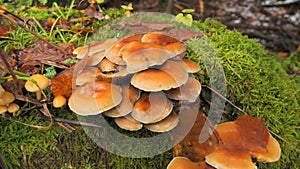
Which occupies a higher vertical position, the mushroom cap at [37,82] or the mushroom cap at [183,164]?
the mushroom cap at [37,82]

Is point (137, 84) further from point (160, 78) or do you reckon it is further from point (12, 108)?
point (12, 108)

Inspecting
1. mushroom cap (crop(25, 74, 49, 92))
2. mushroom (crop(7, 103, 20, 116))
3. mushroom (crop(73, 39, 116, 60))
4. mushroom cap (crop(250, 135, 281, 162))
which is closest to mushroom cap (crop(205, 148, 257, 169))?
mushroom cap (crop(250, 135, 281, 162))

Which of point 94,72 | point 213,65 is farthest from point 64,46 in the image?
point 213,65

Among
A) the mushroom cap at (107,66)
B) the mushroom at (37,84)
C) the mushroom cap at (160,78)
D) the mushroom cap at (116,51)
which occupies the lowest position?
the mushroom at (37,84)

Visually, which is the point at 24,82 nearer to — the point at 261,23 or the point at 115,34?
the point at 115,34

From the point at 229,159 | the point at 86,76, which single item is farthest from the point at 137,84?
the point at 229,159

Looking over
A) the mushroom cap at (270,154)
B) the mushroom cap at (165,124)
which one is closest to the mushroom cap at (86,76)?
the mushroom cap at (165,124)

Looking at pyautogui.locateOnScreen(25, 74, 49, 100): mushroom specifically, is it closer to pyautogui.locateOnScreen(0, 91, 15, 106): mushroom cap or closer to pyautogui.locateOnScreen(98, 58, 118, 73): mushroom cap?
pyautogui.locateOnScreen(0, 91, 15, 106): mushroom cap

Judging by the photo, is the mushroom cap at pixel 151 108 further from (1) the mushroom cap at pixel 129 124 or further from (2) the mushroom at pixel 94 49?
(2) the mushroom at pixel 94 49
